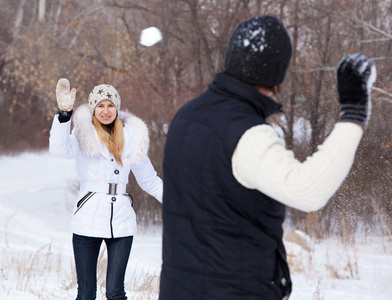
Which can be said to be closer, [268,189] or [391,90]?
[268,189]

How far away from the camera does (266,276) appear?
4.80 feet

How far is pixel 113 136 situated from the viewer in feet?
11.0

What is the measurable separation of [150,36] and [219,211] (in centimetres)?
1145

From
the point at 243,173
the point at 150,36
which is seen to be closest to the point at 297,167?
the point at 243,173

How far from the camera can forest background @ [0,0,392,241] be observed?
7980 millimetres

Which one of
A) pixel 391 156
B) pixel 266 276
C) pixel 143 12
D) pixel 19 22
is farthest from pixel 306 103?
pixel 19 22

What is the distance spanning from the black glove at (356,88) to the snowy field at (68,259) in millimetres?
3217

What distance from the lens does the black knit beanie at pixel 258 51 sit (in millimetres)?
1449

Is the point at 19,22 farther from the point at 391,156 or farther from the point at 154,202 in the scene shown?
the point at 391,156

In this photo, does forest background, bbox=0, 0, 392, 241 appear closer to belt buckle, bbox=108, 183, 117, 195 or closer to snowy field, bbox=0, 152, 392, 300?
snowy field, bbox=0, 152, 392, 300

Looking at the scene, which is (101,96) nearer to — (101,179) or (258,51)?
(101,179)

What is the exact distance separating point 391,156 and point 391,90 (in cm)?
117

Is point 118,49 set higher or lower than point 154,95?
higher

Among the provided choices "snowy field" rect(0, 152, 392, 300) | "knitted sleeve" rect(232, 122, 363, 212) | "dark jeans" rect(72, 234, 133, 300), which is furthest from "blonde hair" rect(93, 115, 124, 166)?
"knitted sleeve" rect(232, 122, 363, 212)
